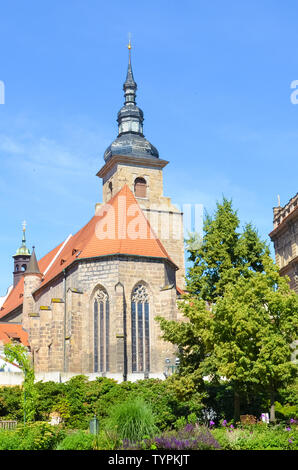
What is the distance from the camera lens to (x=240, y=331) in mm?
22625

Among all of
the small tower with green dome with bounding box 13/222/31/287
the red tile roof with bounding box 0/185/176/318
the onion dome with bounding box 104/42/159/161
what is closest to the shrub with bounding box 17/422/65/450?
the red tile roof with bounding box 0/185/176/318

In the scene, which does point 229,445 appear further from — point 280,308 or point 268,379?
point 280,308

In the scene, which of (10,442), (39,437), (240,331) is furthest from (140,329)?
(10,442)

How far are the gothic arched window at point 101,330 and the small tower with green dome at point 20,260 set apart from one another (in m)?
36.6

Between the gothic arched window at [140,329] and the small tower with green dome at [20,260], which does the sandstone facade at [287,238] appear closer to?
the gothic arched window at [140,329]

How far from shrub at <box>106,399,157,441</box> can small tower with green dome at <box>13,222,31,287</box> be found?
5384 centimetres

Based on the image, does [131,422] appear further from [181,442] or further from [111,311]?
[111,311]

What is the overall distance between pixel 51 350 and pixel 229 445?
74.1 ft

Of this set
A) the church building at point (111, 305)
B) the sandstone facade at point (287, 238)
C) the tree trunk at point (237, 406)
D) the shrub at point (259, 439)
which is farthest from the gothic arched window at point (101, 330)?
the shrub at point (259, 439)

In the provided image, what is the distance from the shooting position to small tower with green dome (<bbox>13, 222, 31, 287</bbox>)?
239ft

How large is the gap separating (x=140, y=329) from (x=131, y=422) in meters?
17.3

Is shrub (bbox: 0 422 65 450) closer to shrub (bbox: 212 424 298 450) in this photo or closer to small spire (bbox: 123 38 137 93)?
shrub (bbox: 212 424 298 450)

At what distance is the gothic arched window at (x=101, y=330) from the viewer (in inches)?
1437

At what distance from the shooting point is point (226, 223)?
100 ft
